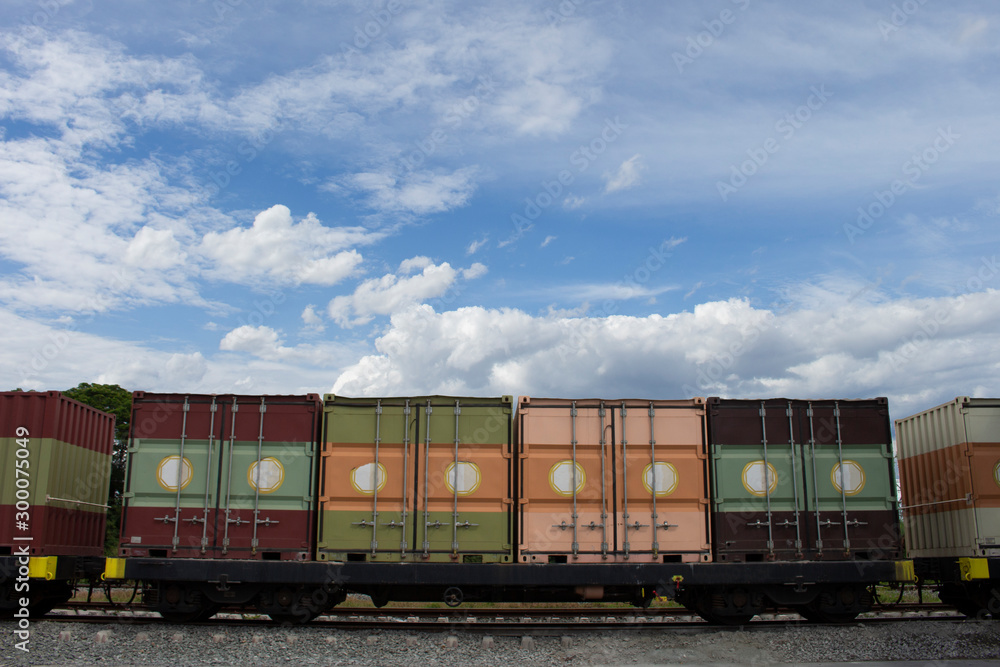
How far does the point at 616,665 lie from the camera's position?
30.9ft

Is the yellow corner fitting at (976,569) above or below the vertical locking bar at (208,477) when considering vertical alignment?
below

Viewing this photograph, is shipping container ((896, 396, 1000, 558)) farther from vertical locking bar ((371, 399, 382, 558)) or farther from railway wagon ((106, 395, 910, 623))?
vertical locking bar ((371, 399, 382, 558))

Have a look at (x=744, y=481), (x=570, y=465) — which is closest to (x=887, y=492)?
(x=744, y=481)

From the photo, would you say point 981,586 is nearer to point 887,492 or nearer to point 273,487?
point 887,492

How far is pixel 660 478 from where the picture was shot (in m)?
11.5

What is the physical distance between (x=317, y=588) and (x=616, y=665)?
4842 millimetres

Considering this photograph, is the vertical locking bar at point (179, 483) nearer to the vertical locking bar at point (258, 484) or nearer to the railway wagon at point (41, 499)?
the vertical locking bar at point (258, 484)

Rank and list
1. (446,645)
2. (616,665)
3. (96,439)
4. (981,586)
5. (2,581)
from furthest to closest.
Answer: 1. (96,439)
2. (981,586)
3. (2,581)
4. (446,645)
5. (616,665)

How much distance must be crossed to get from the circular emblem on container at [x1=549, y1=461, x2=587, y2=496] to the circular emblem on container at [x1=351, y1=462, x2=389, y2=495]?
8.70 feet

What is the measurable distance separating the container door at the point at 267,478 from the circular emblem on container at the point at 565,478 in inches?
151

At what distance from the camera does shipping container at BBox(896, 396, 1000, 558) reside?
39.2 ft

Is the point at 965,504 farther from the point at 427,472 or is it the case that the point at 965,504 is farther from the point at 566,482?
the point at 427,472

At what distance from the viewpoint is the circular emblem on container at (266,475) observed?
11.5 meters

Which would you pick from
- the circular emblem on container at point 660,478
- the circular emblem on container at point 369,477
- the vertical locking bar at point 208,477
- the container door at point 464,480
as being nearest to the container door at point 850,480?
the circular emblem on container at point 660,478
